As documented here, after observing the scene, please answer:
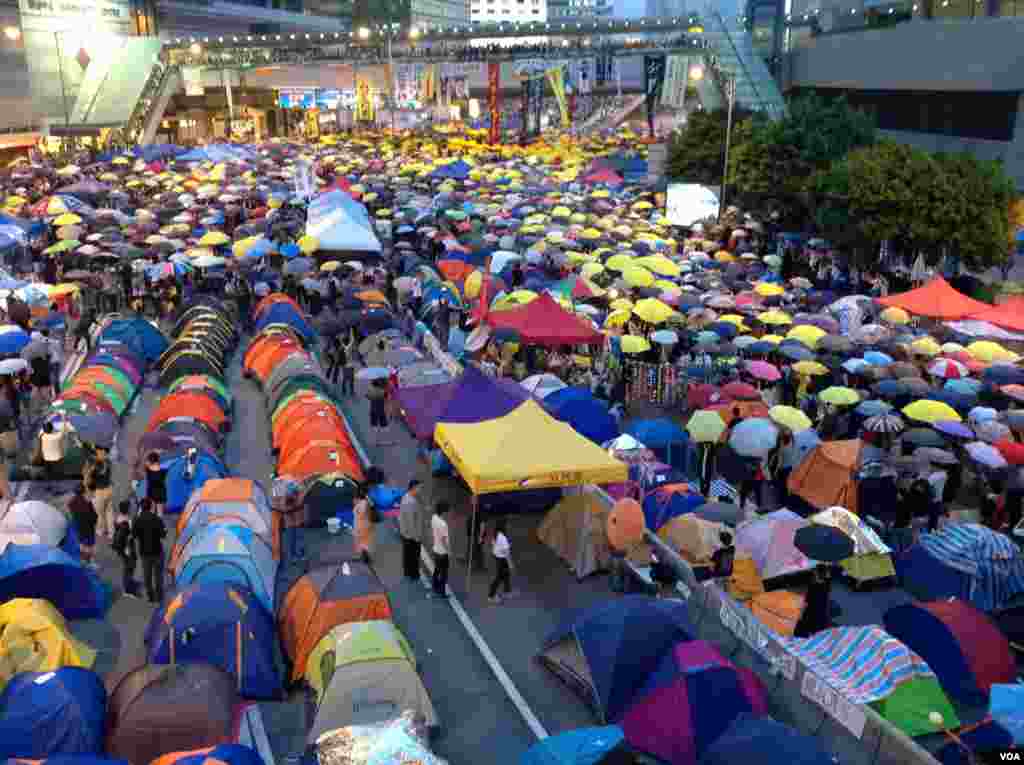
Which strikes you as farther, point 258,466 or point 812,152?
point 812,152

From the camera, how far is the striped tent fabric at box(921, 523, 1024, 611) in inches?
442

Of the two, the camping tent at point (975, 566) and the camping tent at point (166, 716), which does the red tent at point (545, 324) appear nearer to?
the camping tent at point (975, 566)

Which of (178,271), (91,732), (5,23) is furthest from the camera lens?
(5,23)

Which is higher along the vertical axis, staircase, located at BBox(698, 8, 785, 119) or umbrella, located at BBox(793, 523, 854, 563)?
staircase, located at BBox(698, 8, 785, 119)

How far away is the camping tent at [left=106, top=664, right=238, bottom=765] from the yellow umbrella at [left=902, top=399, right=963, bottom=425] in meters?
10.8

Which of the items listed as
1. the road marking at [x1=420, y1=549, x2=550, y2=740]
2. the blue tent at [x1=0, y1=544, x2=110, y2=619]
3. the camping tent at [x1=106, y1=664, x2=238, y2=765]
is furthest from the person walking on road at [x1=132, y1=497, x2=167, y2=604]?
the road marking at [x1=420, y1=549, x2=550, y2=740]

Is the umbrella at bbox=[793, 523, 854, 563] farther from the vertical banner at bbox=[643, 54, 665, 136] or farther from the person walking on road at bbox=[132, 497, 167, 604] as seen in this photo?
the vertical banner at bbox=[643, 54, 665, 136]

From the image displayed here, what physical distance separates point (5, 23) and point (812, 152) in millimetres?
50439

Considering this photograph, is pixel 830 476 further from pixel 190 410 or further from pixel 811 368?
pixel 190 410

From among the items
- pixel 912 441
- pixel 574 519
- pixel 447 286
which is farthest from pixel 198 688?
pixel 447 286

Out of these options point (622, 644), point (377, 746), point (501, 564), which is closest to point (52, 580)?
point (501, 564)

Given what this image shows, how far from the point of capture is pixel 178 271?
23734mm

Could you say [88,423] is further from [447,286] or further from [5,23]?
[5,23]

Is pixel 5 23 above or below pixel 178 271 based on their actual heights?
above
